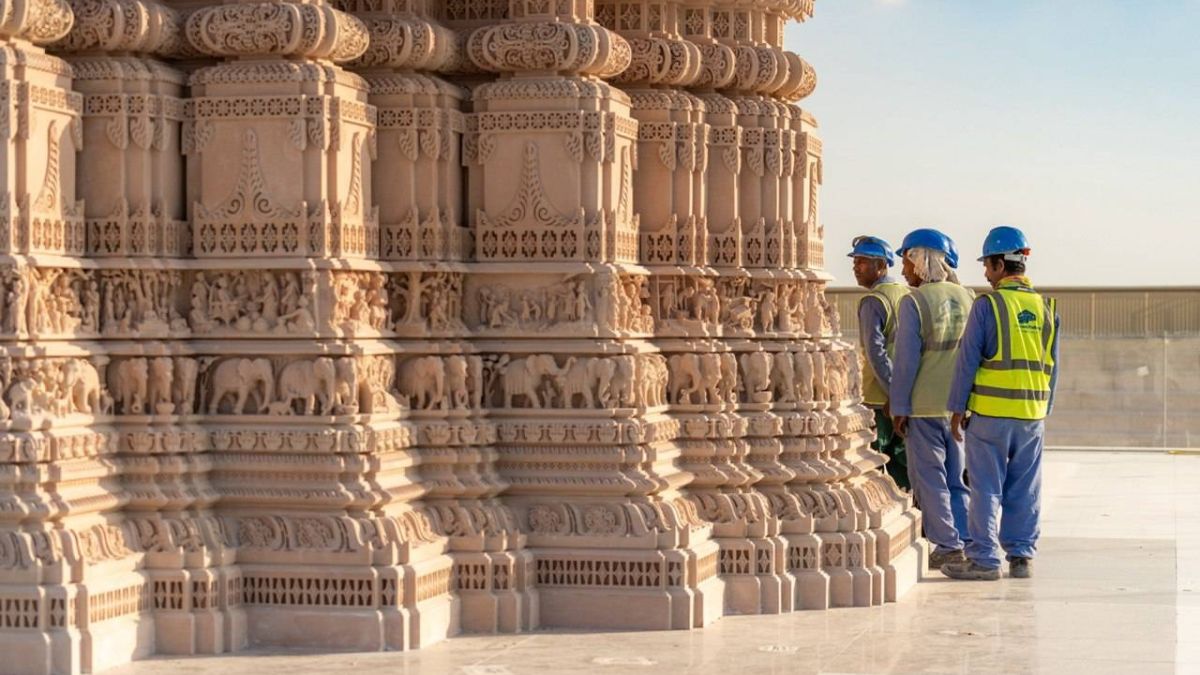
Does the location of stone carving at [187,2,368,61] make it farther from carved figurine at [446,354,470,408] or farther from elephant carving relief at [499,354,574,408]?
elephant carving relief at [499,354,574,408]

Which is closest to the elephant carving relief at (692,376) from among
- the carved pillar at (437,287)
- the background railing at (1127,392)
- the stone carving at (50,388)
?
the carved pillar at (437,287)

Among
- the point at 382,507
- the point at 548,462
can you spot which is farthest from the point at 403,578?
the point at 548,462

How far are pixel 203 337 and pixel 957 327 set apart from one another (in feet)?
16.6

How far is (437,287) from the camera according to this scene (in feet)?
40.4

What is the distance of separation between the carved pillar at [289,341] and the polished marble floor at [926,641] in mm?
392

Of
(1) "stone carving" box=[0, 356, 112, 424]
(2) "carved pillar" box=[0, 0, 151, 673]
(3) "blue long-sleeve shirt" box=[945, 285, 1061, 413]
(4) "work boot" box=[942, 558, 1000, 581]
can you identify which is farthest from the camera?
(4) "work boot" box=[942, 558, 1000, 581]

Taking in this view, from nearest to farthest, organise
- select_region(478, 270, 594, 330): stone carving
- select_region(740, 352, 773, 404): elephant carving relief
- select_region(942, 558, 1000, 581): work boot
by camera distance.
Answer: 1. select_region(478, 270, 594, 330): stone carving
2. select_region(740, 352, 773, 404): elephant carving relief
3. select_region(942, 558, 1000, 581): work boot

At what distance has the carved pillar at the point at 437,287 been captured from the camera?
11992mm

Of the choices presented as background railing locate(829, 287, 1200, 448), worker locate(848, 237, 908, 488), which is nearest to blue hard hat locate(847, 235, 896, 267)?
worker locate(848, 237, 908, 488)

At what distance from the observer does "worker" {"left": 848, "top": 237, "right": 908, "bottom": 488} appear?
1514cm

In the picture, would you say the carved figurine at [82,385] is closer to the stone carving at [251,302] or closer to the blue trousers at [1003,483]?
the stone carving at [251,302]

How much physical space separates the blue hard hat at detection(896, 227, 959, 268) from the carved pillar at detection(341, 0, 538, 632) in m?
3.58

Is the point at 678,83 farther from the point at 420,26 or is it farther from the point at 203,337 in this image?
the point at 203,337

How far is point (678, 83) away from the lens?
13414 millimetres
